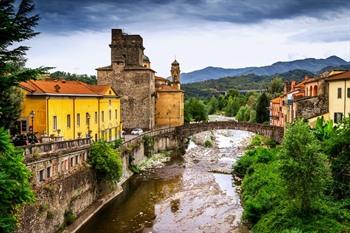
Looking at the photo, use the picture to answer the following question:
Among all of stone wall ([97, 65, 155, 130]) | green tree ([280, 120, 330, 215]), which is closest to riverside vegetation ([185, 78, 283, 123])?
stone wall ([97, 65, 155, 130])

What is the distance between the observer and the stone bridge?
60.8 metres

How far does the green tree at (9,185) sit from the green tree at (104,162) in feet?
60.3

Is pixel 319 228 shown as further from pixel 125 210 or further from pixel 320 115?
pixel 320 115

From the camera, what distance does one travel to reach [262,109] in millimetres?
96000

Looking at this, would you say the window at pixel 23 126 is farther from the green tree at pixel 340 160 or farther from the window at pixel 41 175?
the green tree at pixel 340 160

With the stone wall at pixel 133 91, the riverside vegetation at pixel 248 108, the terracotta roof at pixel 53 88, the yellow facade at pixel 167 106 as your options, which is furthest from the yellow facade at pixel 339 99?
the riverside vegetation at pixel 248 108

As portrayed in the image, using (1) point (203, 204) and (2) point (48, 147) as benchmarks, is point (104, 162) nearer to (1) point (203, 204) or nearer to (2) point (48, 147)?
(2) point (48, 147)

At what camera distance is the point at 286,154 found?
25.5 m

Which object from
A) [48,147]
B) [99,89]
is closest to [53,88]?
[48,147]

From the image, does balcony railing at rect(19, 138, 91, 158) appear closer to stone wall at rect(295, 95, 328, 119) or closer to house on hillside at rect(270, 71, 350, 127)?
house on hillside at rect(270, 71, 350, 127)

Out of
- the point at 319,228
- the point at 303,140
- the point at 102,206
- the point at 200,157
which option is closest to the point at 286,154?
the point at 303,140

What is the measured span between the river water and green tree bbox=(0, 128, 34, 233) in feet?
42.3

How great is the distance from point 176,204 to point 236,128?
104 ft

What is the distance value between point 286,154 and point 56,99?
2086cm
